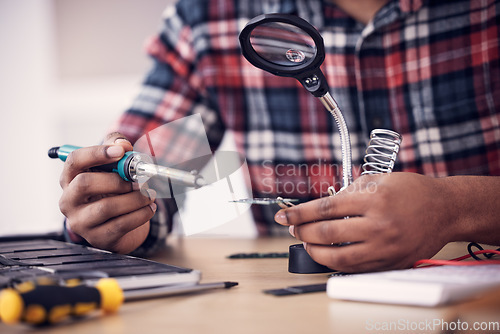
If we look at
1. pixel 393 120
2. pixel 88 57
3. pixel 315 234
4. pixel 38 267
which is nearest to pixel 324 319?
pixel 315 234

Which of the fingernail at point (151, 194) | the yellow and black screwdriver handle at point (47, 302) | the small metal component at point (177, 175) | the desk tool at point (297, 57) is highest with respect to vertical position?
the desk tool at point (297, 57)

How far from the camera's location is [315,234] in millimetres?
558

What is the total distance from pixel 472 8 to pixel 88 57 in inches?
71.9

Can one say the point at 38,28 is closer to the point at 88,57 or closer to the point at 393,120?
the point at 88,57

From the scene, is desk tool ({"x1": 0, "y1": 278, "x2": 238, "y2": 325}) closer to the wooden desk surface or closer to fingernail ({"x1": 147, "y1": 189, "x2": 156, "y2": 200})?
the wooden desk surface

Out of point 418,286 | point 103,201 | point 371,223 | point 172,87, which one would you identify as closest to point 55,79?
point 172,87

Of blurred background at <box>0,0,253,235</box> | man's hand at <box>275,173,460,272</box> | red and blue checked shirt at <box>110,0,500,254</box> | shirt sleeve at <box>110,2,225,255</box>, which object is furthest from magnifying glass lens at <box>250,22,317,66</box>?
blurred background at <box>0,0,253,235</box>

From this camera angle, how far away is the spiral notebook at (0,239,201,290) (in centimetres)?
48

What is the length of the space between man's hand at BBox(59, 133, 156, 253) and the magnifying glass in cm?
24

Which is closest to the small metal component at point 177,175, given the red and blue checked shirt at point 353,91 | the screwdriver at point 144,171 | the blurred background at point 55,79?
the screwdriver at point 144,171

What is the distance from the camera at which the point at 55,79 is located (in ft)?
8.23

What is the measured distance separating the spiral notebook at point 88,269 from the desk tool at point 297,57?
176 mm

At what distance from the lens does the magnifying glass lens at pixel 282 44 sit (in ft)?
2.02

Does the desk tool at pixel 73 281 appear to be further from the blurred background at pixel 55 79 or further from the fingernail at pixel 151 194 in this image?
the blurred background at pixel 55 79
